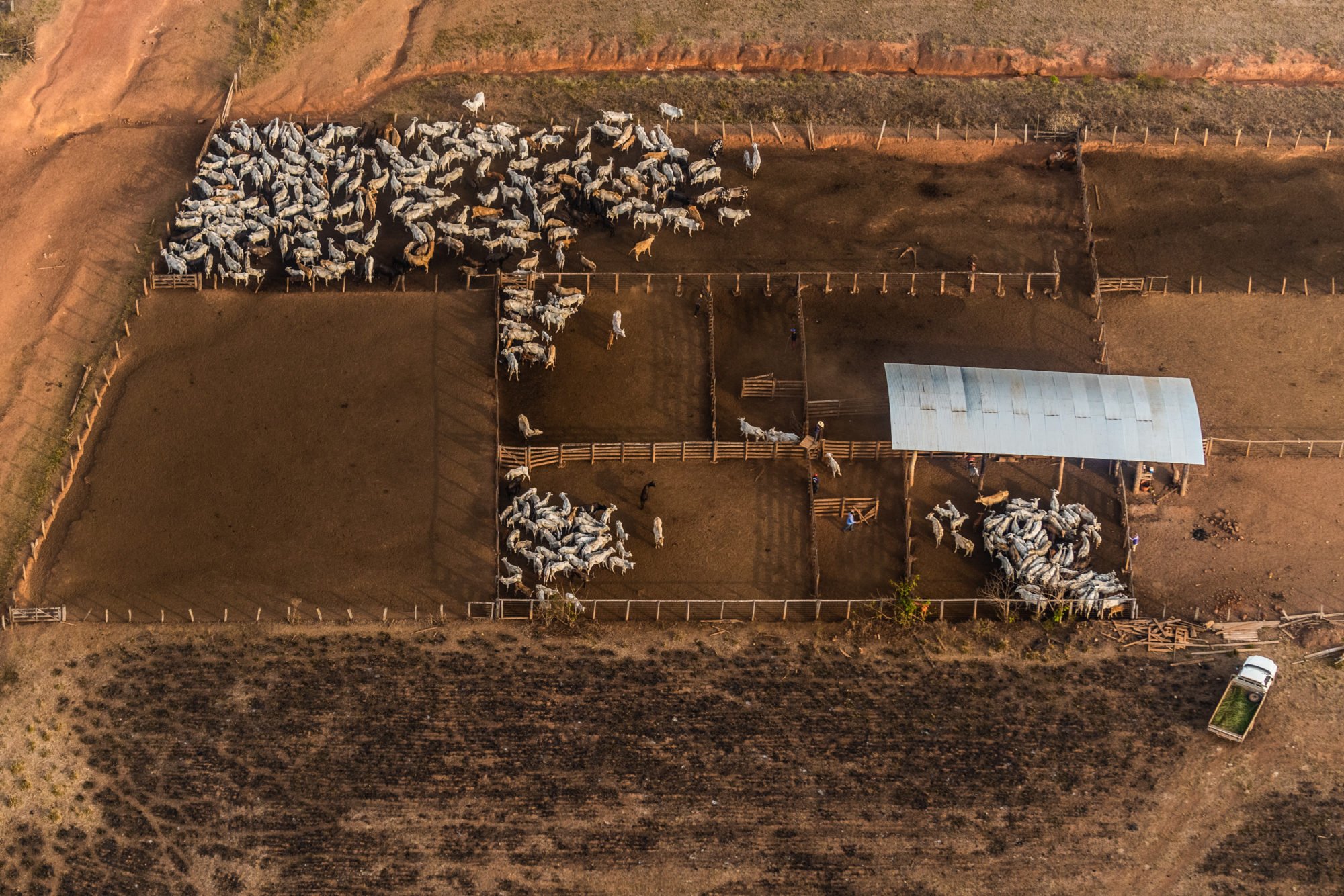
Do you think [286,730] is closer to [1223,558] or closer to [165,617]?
[165,617]

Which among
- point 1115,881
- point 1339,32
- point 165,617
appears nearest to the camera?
point 1115,881

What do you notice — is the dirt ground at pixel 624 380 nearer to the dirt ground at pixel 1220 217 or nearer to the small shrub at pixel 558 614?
the small shrub at pixel 558 614

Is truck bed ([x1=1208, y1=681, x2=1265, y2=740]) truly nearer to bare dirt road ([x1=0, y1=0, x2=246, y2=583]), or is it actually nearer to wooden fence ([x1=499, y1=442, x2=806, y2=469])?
wooden fence ([x1=499, y1=442, x2=806, y2=469])

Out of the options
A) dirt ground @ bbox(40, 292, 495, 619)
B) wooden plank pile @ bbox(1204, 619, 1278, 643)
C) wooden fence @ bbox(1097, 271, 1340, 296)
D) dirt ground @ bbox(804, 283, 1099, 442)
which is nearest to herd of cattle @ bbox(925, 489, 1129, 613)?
wooden plank pile @ bbox(1204, 619, 1278, 643)

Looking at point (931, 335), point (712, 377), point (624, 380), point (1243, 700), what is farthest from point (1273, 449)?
point (624, 380)

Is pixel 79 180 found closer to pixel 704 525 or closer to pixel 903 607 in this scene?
pixel 704 525

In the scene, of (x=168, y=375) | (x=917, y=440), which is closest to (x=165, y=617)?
(x=168, y=375)
